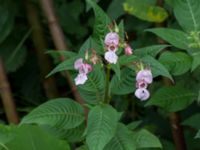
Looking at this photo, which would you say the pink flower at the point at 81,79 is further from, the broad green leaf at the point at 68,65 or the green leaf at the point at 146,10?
the green leaf at the point at 146,10

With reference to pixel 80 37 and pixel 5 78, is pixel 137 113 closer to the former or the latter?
pixel 80 37

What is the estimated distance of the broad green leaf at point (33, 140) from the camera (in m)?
1.56

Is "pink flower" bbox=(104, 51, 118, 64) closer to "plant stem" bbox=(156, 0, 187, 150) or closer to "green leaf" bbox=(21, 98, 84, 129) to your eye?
"green leaf" bbox=(21, 98, 84, 129)

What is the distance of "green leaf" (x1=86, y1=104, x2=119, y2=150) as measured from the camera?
130 cm

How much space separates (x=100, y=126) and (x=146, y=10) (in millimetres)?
557

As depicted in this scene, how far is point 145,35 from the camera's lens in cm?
200

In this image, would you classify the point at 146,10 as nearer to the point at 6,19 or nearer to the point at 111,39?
the point at 111,39

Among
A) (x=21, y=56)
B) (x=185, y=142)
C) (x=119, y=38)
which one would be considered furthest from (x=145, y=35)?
(x=119, y=38)

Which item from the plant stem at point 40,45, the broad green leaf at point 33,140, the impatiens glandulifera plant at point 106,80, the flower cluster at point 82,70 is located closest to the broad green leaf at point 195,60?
the impatiens glandulifera plant at point 106,80

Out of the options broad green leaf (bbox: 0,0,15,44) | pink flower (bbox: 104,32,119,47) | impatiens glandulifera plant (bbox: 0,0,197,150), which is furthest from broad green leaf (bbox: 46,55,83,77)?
broad green leaf (bbox: 0,0,15,44)

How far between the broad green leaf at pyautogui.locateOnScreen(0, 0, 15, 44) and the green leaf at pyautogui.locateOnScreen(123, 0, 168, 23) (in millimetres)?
542

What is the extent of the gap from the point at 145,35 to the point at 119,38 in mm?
671

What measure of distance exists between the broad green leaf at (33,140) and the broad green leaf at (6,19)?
0.63 metres

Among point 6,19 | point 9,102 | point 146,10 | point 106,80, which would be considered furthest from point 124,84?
point 6,19
